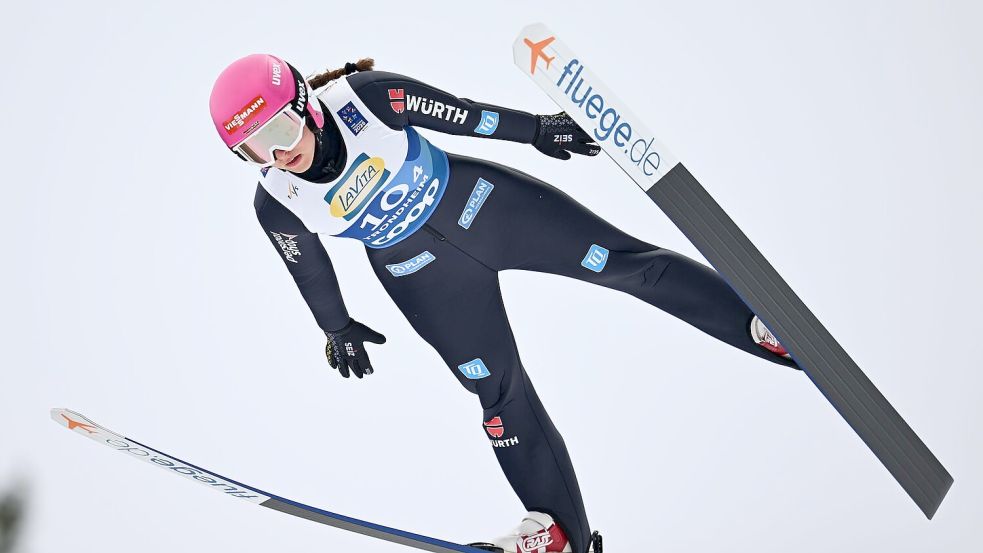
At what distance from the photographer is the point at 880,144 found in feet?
15.4

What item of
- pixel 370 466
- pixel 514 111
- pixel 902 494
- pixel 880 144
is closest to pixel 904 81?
pixel 880 144

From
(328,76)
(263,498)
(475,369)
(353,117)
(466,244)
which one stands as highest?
(328,76)

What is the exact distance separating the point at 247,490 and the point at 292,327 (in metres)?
1.65

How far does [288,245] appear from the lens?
308 cm

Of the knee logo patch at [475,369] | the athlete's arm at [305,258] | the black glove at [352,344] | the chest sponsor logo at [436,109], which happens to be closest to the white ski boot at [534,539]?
the knee logo patch at [475,369]

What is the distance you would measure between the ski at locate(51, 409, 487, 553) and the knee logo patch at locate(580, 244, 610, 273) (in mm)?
845

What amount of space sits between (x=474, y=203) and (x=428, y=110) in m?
0.30

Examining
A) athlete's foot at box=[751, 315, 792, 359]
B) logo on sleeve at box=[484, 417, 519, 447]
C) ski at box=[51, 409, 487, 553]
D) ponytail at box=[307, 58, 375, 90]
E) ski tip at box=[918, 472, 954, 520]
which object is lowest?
ski at box=[51, 409, 487, 553]

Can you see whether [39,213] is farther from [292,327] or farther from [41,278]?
[292,327]

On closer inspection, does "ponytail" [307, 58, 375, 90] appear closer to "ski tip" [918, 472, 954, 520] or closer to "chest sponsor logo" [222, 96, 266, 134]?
"chest sponsor logo" [222, 96, 266, 134]

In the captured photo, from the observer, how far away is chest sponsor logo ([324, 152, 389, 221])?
294 centimetres

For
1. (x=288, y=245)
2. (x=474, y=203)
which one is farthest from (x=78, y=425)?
(x=474, y=203)

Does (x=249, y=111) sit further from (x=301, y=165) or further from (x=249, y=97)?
(x=301, y=165)

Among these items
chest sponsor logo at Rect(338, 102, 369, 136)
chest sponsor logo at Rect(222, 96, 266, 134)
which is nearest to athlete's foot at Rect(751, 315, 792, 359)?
chest sponsor logo at Rect(338, 102, 369, 136)
